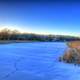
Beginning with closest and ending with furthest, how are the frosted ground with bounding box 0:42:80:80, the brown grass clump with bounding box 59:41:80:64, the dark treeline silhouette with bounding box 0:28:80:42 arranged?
1. the frosted ground with bounding box 0:42:80:80
2. the brown grass clump with bounding box 59:41:80:64
3. the dark treeline silhouette with bounding box 0:28:80:42

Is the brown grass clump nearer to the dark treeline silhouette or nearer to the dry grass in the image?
the dry grass

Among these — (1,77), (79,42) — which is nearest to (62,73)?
(79,42)

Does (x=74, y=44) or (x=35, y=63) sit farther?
(x=74, y=44)

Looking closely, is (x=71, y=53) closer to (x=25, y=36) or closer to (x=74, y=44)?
(x=74, y=44)

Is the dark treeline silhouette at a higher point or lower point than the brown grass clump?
higher

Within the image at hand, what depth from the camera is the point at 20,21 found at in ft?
10.4

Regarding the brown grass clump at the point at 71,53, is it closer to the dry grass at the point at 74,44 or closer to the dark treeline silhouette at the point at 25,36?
the dry grass at the point at 74,44

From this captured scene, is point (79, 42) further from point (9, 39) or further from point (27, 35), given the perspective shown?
point (9, 39)

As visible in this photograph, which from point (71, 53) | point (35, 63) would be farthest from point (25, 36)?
point (71, 53)

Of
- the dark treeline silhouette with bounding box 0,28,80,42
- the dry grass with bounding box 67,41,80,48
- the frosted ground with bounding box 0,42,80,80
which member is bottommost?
the frosted ground with bounding box 0,42,80,80

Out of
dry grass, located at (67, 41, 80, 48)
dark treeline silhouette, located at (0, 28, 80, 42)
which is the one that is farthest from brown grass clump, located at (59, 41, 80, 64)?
dark treeline silhouette, located at (0, 28, 80, 42)

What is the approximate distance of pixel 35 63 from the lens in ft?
9.79

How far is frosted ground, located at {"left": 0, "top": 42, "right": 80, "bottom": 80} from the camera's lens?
9.08 feet

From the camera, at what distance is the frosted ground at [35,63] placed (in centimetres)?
277
